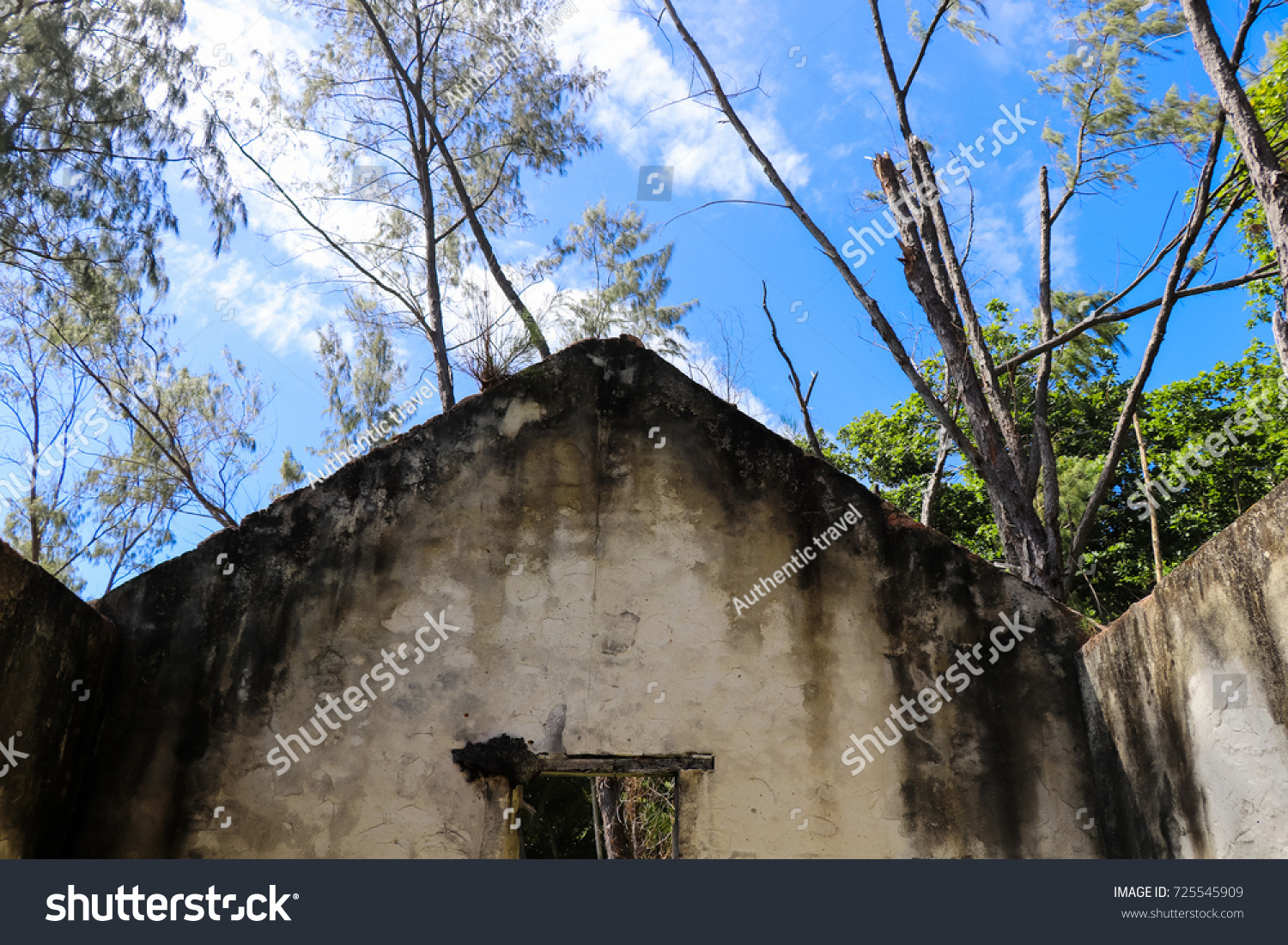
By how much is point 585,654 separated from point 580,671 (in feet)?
0.29

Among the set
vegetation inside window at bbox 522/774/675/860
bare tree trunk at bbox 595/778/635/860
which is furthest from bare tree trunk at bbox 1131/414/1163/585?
bare tree trunk at bbox 595/778/635/860

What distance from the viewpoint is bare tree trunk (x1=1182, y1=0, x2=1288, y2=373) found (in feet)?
21.0

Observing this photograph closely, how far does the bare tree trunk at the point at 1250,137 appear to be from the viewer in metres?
6.40

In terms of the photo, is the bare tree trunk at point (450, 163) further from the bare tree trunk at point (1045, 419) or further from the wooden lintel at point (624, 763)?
the wooden lintel at point (624, 763)

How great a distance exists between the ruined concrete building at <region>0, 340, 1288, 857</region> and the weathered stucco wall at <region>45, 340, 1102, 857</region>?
0.01 metres

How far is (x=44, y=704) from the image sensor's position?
4.14 m

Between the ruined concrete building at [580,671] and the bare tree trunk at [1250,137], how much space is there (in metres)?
3.59

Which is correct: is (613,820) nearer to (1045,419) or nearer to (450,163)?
(1045,419)

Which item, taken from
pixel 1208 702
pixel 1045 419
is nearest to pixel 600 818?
pixel 1045 419

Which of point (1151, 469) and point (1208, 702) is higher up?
point (1151, 469)

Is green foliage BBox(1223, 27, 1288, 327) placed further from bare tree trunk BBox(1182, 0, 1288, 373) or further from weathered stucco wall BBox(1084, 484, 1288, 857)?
weathered stucco wall BBox(1084, 484, 1288, 857)

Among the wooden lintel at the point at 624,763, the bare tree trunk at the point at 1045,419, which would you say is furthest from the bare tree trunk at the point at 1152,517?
the wooden lintel at the point at 624,763
